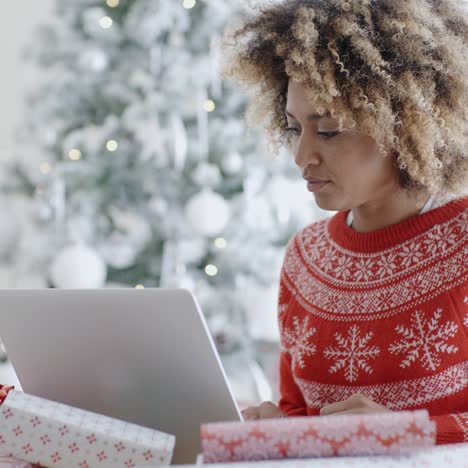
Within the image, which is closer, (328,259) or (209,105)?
(328,259)

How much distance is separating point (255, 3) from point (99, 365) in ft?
2.33

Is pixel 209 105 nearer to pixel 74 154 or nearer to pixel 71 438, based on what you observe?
pixel 74 154

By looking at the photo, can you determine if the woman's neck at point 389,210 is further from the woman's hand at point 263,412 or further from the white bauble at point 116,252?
the white bauble at point 116,252

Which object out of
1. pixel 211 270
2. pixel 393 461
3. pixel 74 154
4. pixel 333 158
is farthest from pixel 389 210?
pixel 74 154

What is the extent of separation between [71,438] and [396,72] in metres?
0.70

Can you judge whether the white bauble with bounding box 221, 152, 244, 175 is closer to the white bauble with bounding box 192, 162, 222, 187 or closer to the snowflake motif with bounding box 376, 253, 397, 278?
the white bauble with bounding box 192, 162, 222, 187

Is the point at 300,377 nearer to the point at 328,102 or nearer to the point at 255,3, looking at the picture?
the point at 328,102

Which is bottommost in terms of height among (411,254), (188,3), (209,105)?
(209,105)

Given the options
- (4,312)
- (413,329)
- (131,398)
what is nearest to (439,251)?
(413,329)

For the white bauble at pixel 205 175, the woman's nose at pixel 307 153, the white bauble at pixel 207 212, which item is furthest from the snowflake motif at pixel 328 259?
the white bauble at pixel 205 175

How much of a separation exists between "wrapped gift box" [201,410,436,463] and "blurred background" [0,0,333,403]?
6.20ft

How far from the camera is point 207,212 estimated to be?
99.5 inches

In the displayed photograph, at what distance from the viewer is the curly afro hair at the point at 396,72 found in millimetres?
1136

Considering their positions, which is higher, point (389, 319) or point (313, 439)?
point (313, 439)
